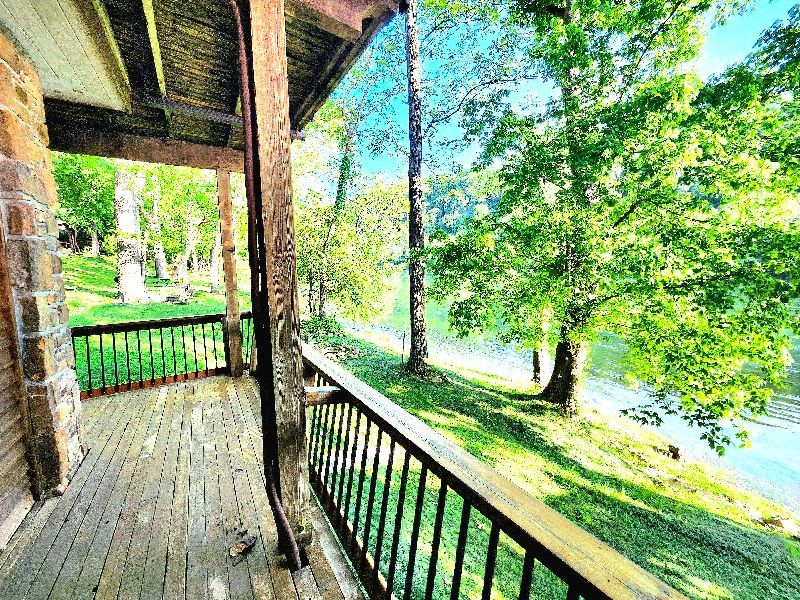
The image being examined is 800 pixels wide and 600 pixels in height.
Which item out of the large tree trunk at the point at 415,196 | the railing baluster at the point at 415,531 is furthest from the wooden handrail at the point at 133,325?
the railing baluster at the point at 415,531

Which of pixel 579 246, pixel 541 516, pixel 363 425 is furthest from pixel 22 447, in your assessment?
pixel 579 246

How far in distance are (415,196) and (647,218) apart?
4.75 metres

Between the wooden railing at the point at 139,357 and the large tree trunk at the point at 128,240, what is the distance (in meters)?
2.91

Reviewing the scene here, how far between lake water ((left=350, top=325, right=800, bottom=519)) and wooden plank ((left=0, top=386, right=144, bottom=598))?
5797mm

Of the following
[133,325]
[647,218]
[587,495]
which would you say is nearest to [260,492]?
[133,325]

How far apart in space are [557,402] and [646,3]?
24.1 feet

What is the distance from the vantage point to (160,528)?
2.33 meters

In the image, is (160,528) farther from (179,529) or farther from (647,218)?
(647,218)

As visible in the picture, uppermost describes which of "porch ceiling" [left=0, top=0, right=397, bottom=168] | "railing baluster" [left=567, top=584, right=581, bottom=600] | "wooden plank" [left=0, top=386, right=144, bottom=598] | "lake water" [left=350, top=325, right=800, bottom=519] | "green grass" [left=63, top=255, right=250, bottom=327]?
"porch ceiling" [left=0, top=0, right=397, bottom=168]

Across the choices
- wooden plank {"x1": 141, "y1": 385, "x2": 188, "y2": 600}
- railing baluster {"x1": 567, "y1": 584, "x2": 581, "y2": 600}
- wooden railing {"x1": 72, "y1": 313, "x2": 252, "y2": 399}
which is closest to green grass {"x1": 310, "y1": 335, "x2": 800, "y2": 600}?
wooden plank {"x1": 141, "y1": 385, "x2": 188, "y2": 600}

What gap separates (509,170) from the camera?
6273 mm

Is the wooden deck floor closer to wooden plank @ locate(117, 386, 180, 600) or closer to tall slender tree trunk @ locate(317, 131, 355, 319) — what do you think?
wooden plank @ locate(117, 386, 180, 600)

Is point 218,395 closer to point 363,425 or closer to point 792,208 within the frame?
point 363,425

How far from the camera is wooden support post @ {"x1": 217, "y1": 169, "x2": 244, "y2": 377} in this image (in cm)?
488
